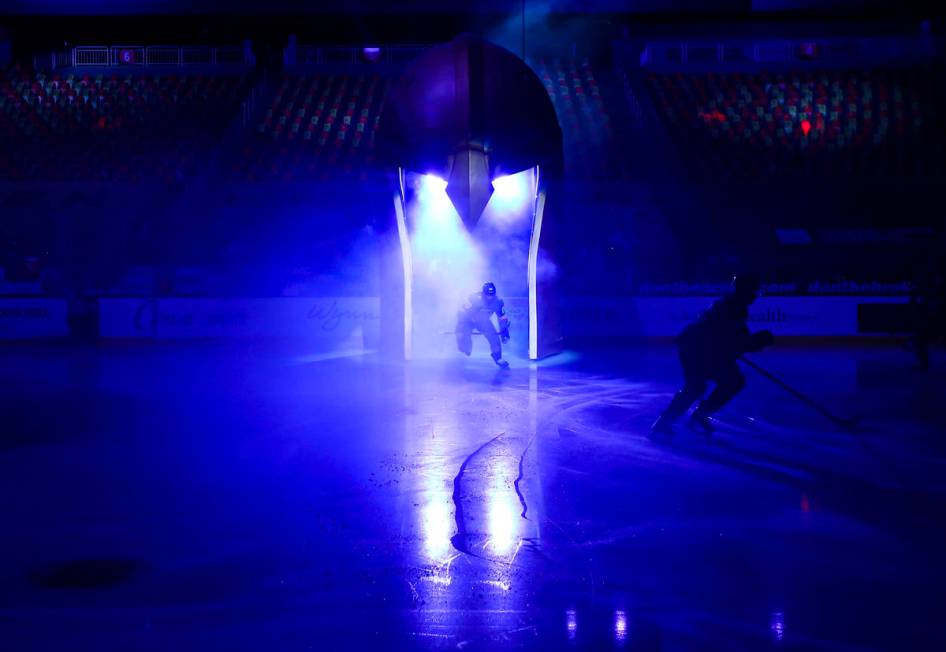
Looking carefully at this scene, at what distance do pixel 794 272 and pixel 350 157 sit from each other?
1181 cm

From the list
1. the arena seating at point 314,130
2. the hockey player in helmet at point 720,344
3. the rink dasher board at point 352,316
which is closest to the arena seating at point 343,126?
the arena seating at point 314,130

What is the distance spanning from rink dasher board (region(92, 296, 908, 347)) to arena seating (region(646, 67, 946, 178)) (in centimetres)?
506

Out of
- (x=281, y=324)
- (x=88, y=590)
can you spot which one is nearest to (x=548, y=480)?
(x=88, y=590)

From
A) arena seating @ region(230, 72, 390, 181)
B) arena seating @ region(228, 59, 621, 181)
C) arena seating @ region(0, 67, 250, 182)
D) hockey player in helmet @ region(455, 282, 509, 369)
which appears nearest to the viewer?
hockey player in helmet @ region(455, 282, 509, 369)

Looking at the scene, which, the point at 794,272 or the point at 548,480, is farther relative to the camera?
the point at 794,272

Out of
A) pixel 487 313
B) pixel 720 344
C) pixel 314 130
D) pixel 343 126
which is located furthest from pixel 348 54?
pixel 720 344

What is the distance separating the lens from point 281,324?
17453 mm

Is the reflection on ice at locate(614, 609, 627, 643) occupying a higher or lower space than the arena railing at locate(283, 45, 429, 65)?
lower

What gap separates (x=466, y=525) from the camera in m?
4.77

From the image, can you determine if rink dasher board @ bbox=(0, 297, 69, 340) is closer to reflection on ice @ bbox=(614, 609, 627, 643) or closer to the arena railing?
the arena railing

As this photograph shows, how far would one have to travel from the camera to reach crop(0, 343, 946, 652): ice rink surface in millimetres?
3457

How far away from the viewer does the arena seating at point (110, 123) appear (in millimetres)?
21266

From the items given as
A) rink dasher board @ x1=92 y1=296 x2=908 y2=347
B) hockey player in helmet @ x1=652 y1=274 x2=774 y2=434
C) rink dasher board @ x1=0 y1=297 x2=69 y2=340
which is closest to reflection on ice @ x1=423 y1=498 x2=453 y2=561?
hockey player in helmet @ x1=652 y1=274 x2=774 y2=434

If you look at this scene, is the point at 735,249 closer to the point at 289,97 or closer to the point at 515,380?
the point at 515,380
